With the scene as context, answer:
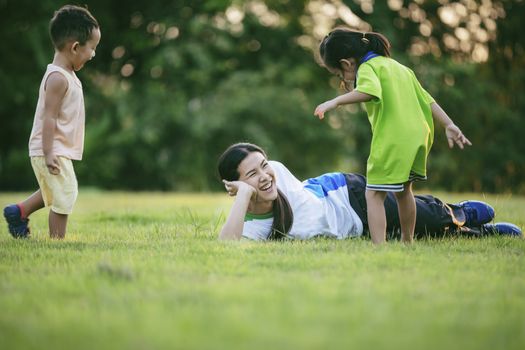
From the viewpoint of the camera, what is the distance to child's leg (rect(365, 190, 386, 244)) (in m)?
3.75

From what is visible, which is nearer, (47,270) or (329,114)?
(47,270)

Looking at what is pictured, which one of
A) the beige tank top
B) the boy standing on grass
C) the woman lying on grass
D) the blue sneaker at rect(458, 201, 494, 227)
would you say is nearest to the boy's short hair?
the boy standing on grass

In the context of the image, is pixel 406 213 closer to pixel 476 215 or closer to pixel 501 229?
pixel 476 215

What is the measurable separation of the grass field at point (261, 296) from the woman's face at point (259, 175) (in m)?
0.56

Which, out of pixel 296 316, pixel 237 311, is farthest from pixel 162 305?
pixel 296 316

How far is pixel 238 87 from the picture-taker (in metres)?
16.5

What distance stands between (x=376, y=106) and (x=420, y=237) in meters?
1.04

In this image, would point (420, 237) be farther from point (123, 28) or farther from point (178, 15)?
point (123, 28)

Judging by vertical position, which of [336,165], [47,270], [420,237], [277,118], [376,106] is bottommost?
[336,165]

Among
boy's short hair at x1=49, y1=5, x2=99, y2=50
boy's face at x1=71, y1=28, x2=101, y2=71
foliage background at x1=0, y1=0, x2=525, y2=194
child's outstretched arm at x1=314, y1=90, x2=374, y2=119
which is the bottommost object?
foliage background at x1=0, y1=0, x2=525, y2=194

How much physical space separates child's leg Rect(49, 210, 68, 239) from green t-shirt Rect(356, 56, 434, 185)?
1981 millimetres

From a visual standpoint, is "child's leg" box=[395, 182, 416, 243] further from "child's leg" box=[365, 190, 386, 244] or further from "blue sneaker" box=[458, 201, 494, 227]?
"blue sneaker" box=[458, 201, 494, 227]

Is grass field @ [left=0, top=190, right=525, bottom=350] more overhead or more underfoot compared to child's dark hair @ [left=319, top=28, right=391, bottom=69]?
more underfoot

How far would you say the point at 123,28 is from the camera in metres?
18.1
